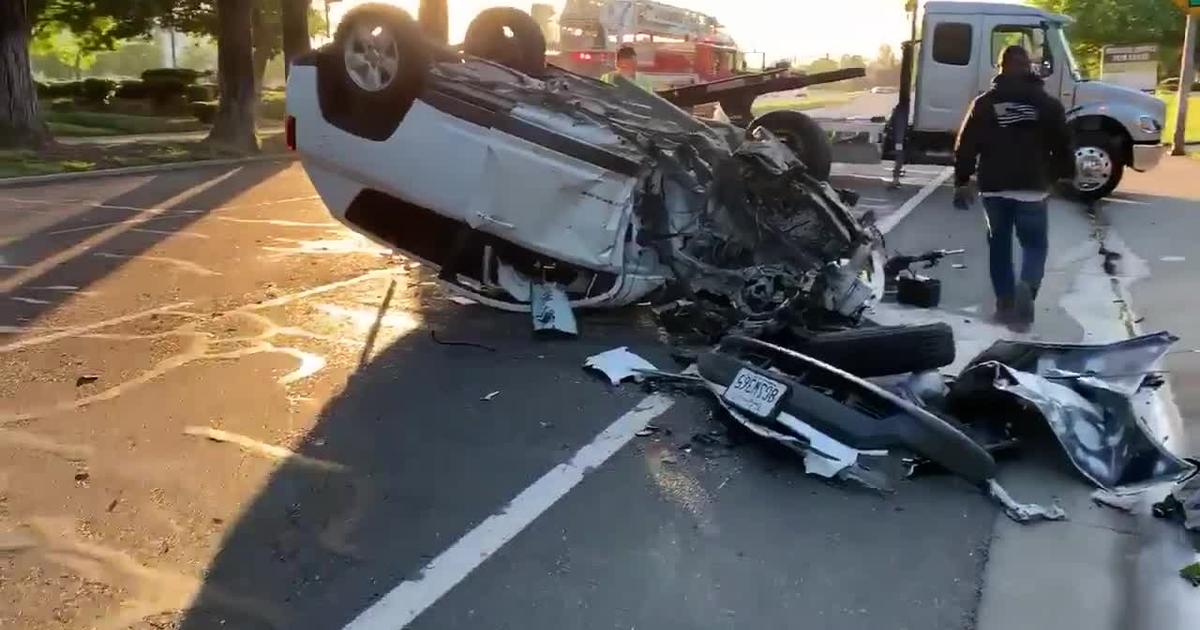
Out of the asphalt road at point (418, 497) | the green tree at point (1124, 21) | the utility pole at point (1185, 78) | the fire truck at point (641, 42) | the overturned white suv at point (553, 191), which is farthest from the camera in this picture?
the green tree at point (1124, 21)

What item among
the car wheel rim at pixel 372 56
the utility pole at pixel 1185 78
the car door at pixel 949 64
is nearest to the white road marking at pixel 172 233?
the car wheel rim at pixel 372 56

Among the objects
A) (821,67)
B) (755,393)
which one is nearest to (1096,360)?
(755,393)

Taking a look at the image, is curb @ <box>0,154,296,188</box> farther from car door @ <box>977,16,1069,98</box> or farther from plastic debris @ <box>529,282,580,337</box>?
car door @ <box>977,16,1069,98</box>

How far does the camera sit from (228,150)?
20.1 metres

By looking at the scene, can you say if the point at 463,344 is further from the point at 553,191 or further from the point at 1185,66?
the point at 1185,66

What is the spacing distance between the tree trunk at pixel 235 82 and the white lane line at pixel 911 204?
12935 millimetres

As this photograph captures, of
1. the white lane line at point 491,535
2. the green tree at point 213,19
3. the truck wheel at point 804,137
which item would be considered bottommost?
the white lane line at point 491,535

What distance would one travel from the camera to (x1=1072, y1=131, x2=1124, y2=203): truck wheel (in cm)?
1352

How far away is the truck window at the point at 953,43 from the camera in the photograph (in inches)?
573

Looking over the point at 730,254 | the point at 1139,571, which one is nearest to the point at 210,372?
the point at 730,254

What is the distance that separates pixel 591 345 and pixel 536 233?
760mm

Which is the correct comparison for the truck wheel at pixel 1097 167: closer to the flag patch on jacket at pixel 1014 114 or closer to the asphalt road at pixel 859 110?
the asphalt road at pixel 859 110

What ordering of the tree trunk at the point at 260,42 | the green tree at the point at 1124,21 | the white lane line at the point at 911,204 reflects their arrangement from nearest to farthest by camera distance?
1. the white lane line at the point at 911,204
2. the tree trunk at the point at 260,42
3. the green tree at the point at 1124,21

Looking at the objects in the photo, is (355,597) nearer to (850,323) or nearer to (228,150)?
(850,323)
